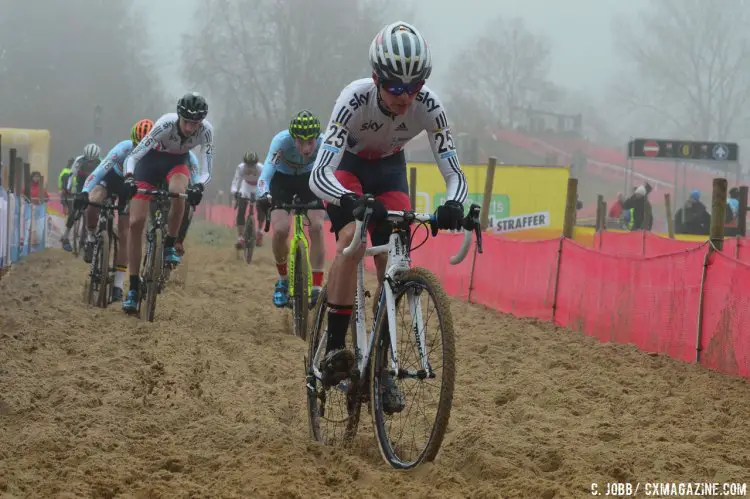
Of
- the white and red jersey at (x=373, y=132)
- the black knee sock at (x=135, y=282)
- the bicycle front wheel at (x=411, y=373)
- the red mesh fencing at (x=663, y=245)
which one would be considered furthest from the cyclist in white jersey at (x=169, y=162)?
the red mesh fencing at (x=663, y=245)

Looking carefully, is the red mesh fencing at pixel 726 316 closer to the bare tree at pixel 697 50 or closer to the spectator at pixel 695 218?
the spectator at pixel 695 218

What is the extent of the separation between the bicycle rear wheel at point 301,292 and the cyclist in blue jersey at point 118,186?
225 centimetres

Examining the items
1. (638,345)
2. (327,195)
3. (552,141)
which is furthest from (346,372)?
(552,141)

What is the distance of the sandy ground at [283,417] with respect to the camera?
4.46 meters

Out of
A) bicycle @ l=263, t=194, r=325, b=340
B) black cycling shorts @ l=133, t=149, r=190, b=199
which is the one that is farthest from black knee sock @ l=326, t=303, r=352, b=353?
black cycling shorts @ l=133, t=149, r=190, b=199

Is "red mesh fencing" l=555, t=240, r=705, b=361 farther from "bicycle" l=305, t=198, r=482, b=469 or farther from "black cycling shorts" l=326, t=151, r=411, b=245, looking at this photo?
"bicycle" l=305, t=198, r=482, b=469

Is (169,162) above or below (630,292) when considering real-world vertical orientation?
above

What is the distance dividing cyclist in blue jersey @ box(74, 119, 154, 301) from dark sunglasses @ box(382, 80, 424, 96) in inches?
230

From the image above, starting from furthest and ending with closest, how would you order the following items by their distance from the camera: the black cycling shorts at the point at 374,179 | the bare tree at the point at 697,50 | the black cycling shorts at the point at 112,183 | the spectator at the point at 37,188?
the bare tree at the point at 697,50
the spectator at the point at 37,188
the black cycling shorts at the point at 112,183
the black cycling shorts at the point at 374,179

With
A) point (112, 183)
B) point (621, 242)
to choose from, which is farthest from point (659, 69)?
point (112, 183)

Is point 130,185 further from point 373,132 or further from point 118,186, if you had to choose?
point 373,132

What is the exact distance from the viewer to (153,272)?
31.5 ft

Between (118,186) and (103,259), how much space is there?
897 millimetres

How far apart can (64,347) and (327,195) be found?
3.67 meters
